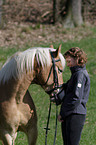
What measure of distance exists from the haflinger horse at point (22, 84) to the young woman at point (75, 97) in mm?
150

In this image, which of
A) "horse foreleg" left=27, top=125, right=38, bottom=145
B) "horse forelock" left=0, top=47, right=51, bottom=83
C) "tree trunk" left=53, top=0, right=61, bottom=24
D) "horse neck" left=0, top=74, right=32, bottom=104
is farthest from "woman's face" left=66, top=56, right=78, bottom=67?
"tree trunk" left=53, top=0, right=61, bottom=24

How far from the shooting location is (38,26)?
41.8 ft

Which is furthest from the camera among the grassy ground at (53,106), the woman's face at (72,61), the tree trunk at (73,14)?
the tree trunk at (73,14)

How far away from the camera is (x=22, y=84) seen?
303cm

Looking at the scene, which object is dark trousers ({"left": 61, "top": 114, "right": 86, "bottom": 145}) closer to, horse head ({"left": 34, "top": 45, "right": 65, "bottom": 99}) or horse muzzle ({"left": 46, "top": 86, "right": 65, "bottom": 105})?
horse muzzle ({"left": 46, "top": 86, "right": 65, "bottom": 105})

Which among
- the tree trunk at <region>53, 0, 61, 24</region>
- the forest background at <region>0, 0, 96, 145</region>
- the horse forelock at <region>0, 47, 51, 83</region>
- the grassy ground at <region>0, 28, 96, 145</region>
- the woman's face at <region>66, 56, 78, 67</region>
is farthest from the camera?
the tree trunk at <region>53, 0, 61, 24</region>

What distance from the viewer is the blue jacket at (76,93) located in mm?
2961

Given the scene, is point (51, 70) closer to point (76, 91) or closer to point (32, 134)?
point (76, 91)

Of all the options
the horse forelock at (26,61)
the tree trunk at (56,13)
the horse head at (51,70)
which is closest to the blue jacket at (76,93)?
the horse head at (51,70)

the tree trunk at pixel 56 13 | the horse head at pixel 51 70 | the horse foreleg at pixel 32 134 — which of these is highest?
the tree trunk at pixel 56 13

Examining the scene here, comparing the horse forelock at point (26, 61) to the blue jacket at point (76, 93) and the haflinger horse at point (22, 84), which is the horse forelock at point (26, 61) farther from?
the blue jacket at point (76, 93)

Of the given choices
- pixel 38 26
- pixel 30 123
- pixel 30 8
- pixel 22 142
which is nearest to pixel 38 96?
pixel 22 142

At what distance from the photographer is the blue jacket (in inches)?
117

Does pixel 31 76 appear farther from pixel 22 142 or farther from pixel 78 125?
pixel 22 142
